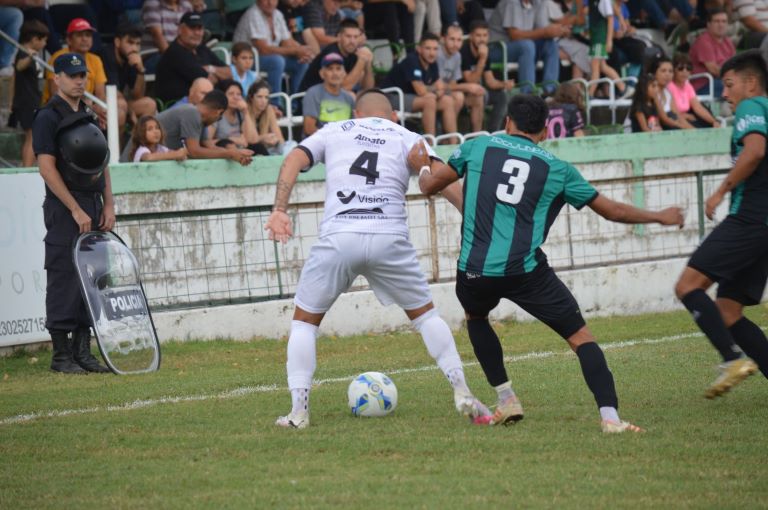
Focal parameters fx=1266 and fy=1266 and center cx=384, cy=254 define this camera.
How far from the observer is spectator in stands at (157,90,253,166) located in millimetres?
13672

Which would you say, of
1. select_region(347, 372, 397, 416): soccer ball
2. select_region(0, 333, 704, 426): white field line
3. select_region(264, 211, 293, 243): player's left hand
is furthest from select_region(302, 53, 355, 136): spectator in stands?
select_region(264, 211, 293, 243): player's left hand

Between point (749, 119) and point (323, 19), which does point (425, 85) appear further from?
point (749, 119)

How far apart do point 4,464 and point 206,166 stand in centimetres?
685

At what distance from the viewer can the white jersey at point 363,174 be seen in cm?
774

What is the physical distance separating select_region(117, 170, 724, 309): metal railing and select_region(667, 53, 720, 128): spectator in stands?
3.44 metres

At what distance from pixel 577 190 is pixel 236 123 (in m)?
8.01

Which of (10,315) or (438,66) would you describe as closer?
(10,315)

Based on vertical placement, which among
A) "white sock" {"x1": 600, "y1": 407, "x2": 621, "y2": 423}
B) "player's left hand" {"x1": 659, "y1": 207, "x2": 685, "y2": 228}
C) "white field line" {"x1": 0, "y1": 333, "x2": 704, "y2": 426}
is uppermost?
"player's left hand" {"x1": 659, "y1": 207, "x2": 685, "y2": 228}

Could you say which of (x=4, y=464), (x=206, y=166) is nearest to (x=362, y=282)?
(x=206, y=166)

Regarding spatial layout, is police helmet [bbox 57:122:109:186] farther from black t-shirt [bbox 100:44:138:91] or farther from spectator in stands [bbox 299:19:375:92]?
spectator in stands [bbox 299:19:375:92]

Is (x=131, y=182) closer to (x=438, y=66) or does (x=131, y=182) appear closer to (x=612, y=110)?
(x=438, y=66)

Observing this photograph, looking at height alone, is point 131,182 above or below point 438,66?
below

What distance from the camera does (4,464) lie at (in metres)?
6.86

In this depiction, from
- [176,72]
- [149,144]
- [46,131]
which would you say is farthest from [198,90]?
[46,131]
